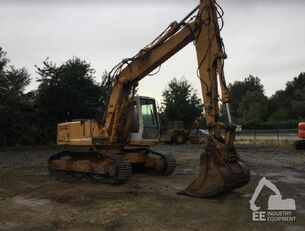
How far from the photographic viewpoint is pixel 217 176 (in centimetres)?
924

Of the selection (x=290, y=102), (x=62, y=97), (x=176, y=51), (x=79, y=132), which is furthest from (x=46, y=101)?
(x=290, y=102)

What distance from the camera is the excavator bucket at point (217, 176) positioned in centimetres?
919

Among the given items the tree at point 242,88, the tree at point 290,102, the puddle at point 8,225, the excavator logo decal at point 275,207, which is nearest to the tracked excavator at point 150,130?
the excavator logo decal at point 275,207

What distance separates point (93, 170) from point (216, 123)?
470 cm

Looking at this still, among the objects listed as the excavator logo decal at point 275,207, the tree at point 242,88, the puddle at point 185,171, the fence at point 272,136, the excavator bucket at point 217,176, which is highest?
the tree at point 242,88

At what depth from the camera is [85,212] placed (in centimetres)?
848

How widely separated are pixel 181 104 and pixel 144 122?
40653 mm

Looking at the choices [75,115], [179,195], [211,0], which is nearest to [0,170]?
[179,195]

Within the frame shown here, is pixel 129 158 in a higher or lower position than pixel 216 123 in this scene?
lower

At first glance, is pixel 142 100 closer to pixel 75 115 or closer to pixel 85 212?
pixel 85 212

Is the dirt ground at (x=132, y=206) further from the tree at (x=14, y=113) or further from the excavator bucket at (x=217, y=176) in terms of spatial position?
the tree at (x=14, y=113)

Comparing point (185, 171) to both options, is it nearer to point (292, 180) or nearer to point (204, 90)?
point (292, 180)

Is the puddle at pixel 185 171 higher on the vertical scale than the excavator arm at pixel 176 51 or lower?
lower

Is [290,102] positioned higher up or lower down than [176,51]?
higher up
